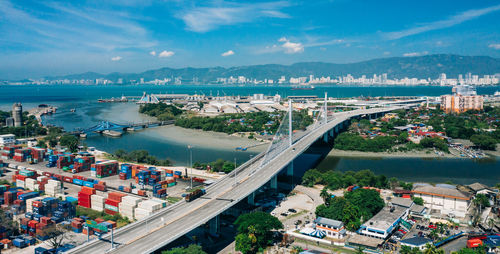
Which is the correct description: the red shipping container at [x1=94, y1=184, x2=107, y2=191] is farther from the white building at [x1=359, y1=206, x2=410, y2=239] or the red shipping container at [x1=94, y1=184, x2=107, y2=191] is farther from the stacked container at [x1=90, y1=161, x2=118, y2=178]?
the white building at [x1=359, y1=206, x2=410, y2=239]

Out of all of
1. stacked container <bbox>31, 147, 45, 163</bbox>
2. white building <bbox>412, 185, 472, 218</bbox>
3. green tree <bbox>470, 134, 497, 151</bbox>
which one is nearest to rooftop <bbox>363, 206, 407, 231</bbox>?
white building <bbox>412, 185, 472, 218</bbox>

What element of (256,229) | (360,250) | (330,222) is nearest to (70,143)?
(256,229)

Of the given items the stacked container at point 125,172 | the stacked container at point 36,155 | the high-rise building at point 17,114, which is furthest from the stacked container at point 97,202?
the high-rise building at point 17,114

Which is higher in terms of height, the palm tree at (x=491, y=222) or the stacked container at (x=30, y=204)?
the stacked container at (x=30, y=204)

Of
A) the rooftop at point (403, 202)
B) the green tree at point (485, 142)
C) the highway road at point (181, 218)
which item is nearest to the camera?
the highway road at point (181, 218)

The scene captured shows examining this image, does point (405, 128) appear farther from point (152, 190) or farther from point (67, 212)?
point (67, 212)

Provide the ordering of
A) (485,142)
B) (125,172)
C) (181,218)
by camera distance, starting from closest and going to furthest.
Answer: (181,218) → (125,172) → (485,142)

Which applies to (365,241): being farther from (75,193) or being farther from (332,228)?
(75,193)

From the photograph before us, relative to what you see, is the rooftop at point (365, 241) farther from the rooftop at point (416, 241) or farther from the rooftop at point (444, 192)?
the rooftop at point (444, 192)
